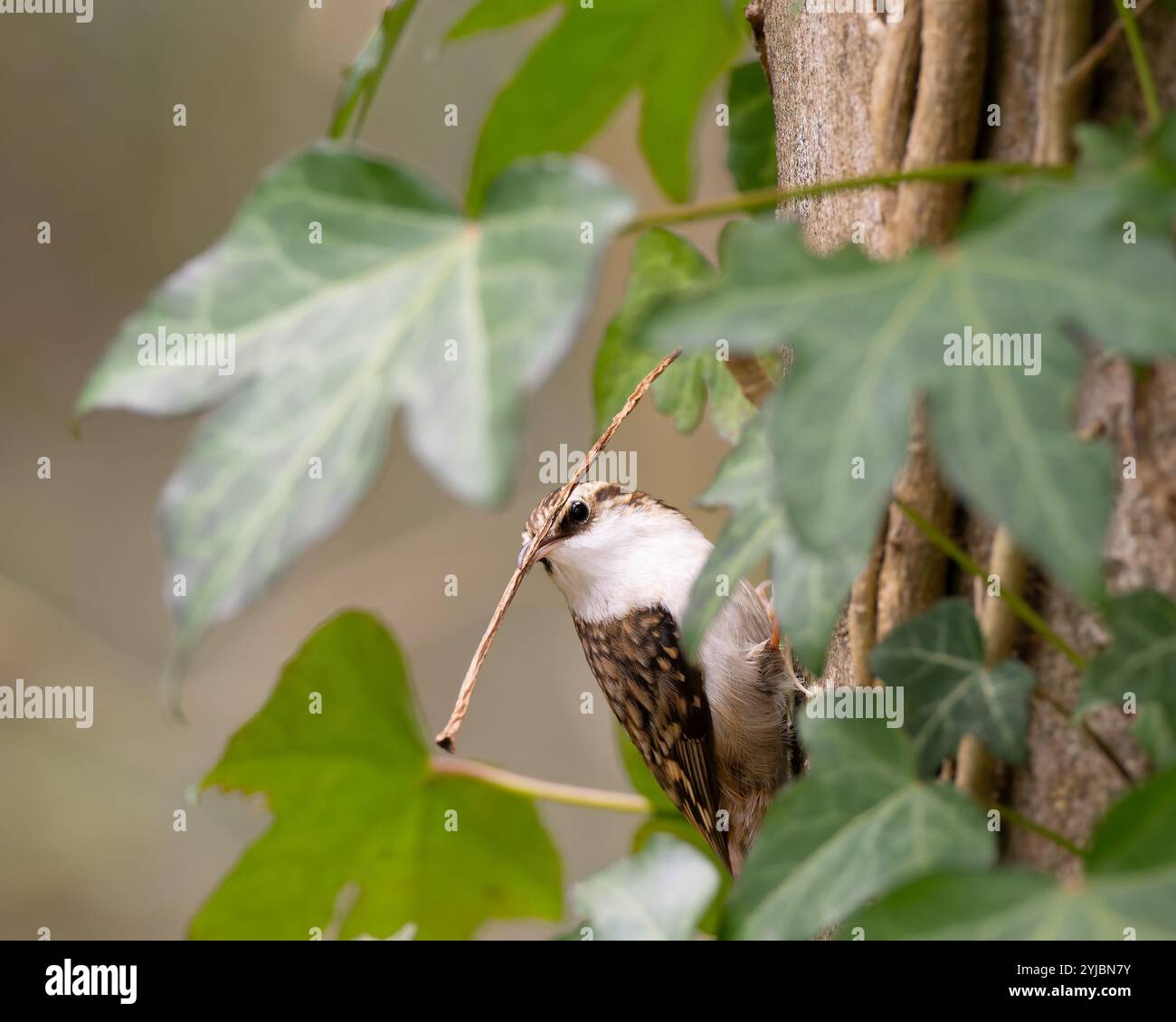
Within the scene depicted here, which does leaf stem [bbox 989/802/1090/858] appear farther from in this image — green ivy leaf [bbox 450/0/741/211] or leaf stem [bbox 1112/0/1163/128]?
green ivy leaf [bbox 450/0/741/211]

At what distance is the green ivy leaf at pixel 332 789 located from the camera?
60.2 inches

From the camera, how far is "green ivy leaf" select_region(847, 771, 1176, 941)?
0.75 metres

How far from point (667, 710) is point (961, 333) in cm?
155

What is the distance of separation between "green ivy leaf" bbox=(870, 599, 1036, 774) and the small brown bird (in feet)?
3.44

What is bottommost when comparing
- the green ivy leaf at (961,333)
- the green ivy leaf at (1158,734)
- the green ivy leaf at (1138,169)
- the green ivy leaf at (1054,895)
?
the green ivy leaf at (1054,895)

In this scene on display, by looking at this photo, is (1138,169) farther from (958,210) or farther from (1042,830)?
(1042,830)

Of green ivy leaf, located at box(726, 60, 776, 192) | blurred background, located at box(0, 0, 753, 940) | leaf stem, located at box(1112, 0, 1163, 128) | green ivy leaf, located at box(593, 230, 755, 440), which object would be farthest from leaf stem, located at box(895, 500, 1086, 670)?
blurred background, located at box(0, 0, 753, 940)

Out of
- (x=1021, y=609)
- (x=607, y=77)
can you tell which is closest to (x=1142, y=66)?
(x=1021, y=609)

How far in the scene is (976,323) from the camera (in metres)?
0.70

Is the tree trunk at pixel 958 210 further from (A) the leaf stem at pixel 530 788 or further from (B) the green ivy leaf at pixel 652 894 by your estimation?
(A) the leaf stem at pixel 530 788

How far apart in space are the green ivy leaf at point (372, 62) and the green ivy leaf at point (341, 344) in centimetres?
55

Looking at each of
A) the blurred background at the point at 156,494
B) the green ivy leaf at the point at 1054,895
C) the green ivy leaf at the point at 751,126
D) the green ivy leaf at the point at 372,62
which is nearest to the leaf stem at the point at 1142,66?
the green ivy leaf at the point at 1054,895
